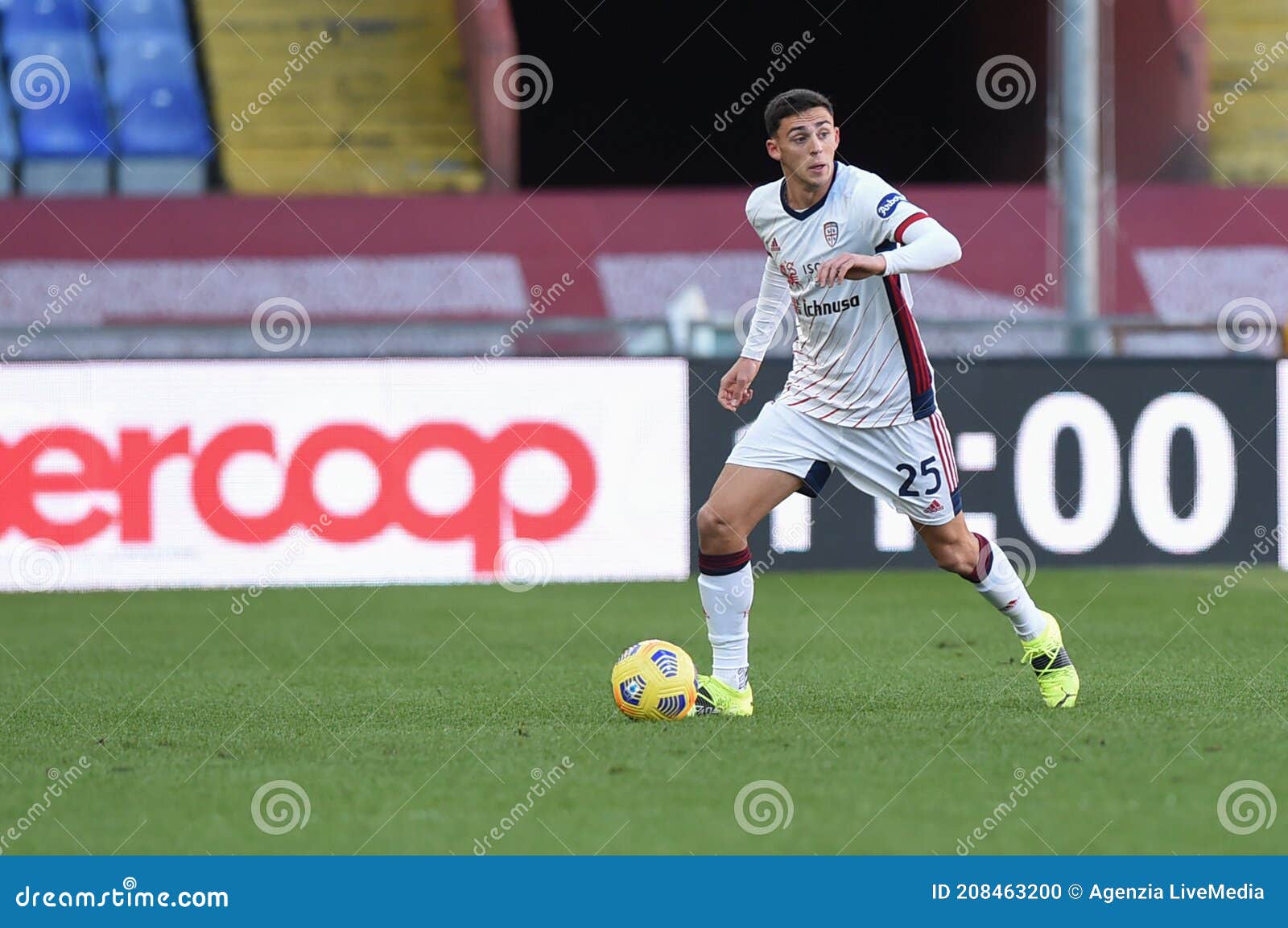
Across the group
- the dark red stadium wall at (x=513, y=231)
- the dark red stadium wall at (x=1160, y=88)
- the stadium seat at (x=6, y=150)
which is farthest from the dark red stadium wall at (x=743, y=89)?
the stadium seat at (x=6, y=150)

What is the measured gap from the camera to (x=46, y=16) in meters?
19.1

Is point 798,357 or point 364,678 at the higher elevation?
point 798,357

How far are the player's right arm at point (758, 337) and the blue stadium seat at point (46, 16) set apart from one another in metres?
14.3

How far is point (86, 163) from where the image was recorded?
17.5 meters

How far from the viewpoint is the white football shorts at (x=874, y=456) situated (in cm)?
640

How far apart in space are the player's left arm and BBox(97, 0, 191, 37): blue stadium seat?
14479 mm

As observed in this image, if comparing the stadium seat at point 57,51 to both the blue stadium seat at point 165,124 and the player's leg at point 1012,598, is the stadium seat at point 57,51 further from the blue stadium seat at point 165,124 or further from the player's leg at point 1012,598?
the player's leg at point 1012,598

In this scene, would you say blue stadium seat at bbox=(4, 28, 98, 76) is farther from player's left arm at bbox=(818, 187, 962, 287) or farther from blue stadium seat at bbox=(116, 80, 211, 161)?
player's left arm at bbox=(818, 187, 962, 287)

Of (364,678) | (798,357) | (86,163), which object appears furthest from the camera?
(86,163)

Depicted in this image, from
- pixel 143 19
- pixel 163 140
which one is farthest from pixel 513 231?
pixel 143 19

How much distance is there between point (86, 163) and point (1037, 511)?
10191mm

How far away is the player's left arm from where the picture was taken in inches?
222

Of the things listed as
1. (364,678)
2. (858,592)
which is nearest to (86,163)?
(858,592)
